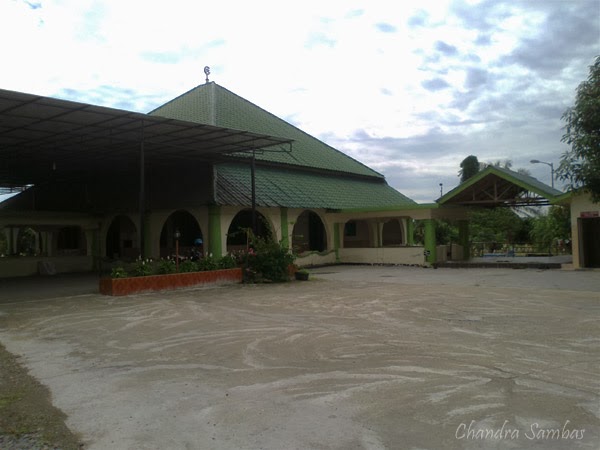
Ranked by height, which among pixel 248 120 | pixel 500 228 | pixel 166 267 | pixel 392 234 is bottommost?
pixel 166 267

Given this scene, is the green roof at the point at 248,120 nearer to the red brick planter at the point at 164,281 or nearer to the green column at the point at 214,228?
the green column at the point at 214,228

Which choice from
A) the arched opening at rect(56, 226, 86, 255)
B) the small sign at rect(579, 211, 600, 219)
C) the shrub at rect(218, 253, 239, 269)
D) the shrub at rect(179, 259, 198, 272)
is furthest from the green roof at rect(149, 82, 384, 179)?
the small sign at rect(579, 211, 600, 219)

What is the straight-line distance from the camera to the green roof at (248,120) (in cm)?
2467

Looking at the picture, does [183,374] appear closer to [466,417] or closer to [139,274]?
[466,417]

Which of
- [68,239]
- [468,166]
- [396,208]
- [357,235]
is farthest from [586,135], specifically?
[468,166]

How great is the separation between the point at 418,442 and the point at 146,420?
98.3 inches

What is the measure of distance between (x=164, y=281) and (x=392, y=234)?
2165 cm

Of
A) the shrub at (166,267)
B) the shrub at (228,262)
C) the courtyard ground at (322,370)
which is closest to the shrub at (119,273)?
the shrub at (166,267)

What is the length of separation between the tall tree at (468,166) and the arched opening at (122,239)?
32.7 metres

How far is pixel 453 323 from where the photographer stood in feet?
31.9

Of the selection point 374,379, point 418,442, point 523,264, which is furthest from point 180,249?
point 418,442

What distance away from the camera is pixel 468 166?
1955 inches

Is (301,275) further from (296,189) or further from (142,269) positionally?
(296,189)

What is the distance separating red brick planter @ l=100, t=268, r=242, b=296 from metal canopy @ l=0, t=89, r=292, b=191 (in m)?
4.58
